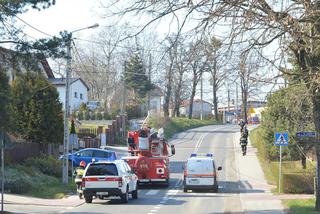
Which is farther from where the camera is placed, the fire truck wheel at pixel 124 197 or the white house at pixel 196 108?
the white house at pixel 196 108

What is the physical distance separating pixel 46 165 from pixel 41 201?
872 cm

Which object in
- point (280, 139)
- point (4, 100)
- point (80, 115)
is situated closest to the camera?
point (4, 100)

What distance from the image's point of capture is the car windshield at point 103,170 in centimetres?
2438

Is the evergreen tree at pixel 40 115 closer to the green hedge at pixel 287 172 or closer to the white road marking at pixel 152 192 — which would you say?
the white road marking at pixel 152 192

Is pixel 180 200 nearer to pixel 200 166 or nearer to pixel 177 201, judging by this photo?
pixel 177 201

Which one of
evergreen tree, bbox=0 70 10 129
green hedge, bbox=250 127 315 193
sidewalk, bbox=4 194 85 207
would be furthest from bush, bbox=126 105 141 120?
evergreen tree, bbox=0 70 10 129

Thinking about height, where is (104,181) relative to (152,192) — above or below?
above

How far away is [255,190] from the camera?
105ft

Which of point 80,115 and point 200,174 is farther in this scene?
point 80,115

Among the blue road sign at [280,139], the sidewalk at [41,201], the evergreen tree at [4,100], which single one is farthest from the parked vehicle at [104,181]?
the blue road sign at [280,139]

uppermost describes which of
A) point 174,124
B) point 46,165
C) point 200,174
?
point 174,124

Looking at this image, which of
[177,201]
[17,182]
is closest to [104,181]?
[177,201]

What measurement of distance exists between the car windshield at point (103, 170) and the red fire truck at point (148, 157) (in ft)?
25.1

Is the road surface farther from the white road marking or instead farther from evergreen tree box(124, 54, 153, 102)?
evergreen tree box(124, 54, 153, 102)
